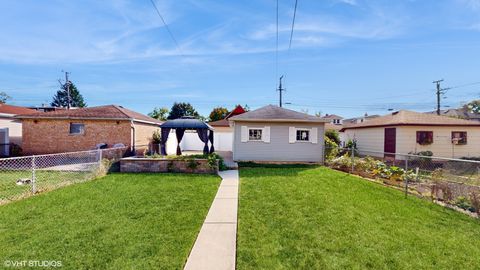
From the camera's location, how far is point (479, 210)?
17.3ft

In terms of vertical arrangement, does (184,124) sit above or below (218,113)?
below

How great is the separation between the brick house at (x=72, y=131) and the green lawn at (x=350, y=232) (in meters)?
10.3

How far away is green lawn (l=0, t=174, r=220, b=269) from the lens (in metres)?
3.27

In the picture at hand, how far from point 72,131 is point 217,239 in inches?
574

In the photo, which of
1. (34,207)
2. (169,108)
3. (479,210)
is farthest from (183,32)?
(169,108)

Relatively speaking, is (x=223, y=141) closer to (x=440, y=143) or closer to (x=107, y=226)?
(x=440, y=143)

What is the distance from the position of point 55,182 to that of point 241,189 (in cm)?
635

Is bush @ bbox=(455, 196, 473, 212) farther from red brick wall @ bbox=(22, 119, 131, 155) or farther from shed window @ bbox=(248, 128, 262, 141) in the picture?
red brick wall @ bbox=(22, 119, 131, 155)

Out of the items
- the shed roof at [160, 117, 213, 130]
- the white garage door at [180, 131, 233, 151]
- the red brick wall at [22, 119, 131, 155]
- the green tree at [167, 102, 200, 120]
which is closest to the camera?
the shed roof at [160, 117, 213, 130]

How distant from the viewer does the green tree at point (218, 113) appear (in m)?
41.2

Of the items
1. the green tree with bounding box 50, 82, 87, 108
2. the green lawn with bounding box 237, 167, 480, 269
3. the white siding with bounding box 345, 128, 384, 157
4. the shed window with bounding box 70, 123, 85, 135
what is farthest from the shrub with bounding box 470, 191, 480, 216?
the green tree with bounding box 50, 82, 87, 108

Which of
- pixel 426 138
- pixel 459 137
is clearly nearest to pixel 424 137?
pixel 426 138

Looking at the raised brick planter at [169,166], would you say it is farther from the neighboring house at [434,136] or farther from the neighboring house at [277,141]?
the neighboring house at [434,136]

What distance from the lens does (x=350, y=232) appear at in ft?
13.8
